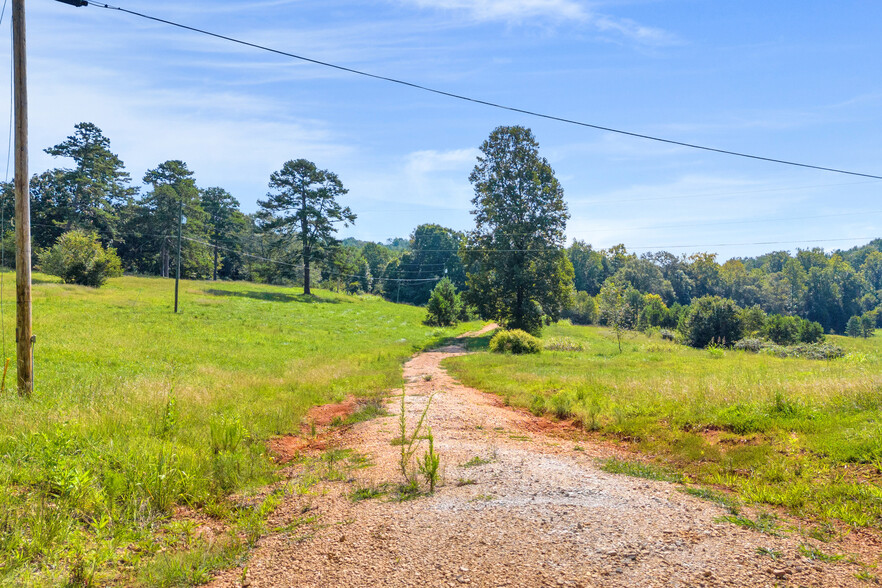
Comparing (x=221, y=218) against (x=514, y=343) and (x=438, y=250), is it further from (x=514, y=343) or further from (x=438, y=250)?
(x=514, y=343)

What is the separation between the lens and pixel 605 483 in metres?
6.15

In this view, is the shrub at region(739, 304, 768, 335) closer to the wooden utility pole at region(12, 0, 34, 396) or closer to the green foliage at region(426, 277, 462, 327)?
the green foliage at region(426, 277, 462, 327)

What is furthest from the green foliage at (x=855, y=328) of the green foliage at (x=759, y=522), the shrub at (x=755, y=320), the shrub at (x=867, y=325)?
the green foliage at (x=759, y=522)

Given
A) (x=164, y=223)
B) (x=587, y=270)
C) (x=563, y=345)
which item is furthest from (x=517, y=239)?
(x=587, y=270)

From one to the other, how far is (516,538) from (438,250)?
94381 millimetres

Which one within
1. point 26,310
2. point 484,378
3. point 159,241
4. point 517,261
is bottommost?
point 484,378

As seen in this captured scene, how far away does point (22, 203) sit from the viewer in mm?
8969

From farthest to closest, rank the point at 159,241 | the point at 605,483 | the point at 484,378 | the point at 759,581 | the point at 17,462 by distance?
1. the point at 159,241
2. the point at 484,378
3. the point at 605,483
4. the point at 17,462
5. the point at 759,581

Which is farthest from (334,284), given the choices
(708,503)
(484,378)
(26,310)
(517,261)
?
(708,503)

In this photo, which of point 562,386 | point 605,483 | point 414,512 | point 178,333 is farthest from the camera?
point 178,333

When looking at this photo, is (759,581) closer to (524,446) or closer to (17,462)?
(524,446)

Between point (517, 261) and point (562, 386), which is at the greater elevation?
point (517, 261)

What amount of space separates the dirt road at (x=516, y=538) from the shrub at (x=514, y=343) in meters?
21.1

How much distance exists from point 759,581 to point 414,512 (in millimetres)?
3174
